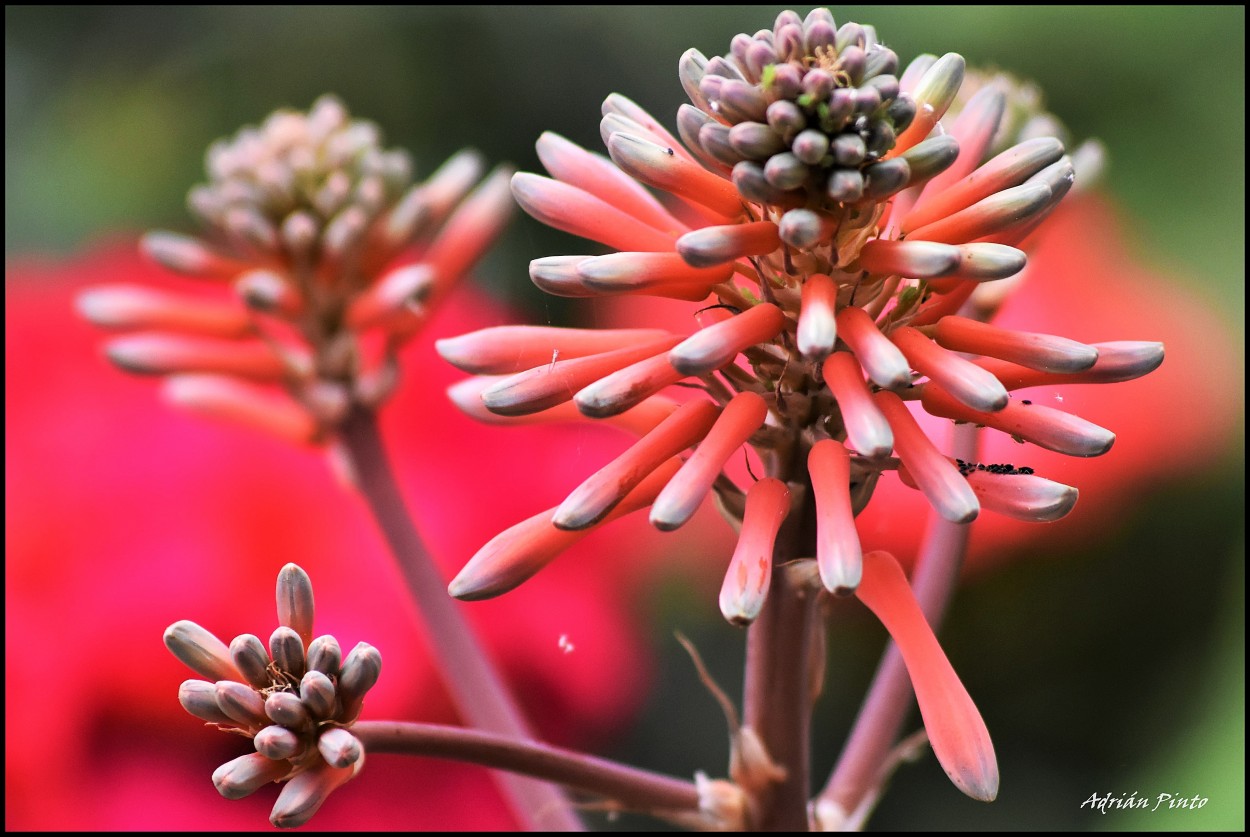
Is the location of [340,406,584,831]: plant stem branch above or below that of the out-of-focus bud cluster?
below

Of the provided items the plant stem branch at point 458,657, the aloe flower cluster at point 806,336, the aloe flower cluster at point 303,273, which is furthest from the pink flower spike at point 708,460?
the aloe flower cluster at point 303,273

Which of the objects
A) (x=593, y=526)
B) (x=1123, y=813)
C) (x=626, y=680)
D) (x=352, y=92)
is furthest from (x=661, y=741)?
(x=352, y=92)

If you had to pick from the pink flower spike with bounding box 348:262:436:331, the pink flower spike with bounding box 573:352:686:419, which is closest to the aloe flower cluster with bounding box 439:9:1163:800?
the pink flower spike with bounding box 573:352:686:419

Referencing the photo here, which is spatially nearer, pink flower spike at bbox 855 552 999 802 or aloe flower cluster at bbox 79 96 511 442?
pink flower spike at bbox 855 552 999 802

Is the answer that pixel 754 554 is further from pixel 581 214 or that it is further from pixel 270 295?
pixel 270 295

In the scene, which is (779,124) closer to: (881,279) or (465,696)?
(881,279)

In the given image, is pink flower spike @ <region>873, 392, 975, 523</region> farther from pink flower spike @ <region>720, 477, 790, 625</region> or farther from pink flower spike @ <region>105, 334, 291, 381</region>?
pink flower spike @ <region>105, 334, 291, 381</region>

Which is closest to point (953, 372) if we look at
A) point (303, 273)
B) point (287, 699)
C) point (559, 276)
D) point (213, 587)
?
point (559, 276)

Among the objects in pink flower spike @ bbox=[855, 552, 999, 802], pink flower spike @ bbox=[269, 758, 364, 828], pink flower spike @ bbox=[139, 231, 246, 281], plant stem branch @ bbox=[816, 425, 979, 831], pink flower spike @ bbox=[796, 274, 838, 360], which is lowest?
plant stem branch @ bbox=[816, 425, 979, 831]
